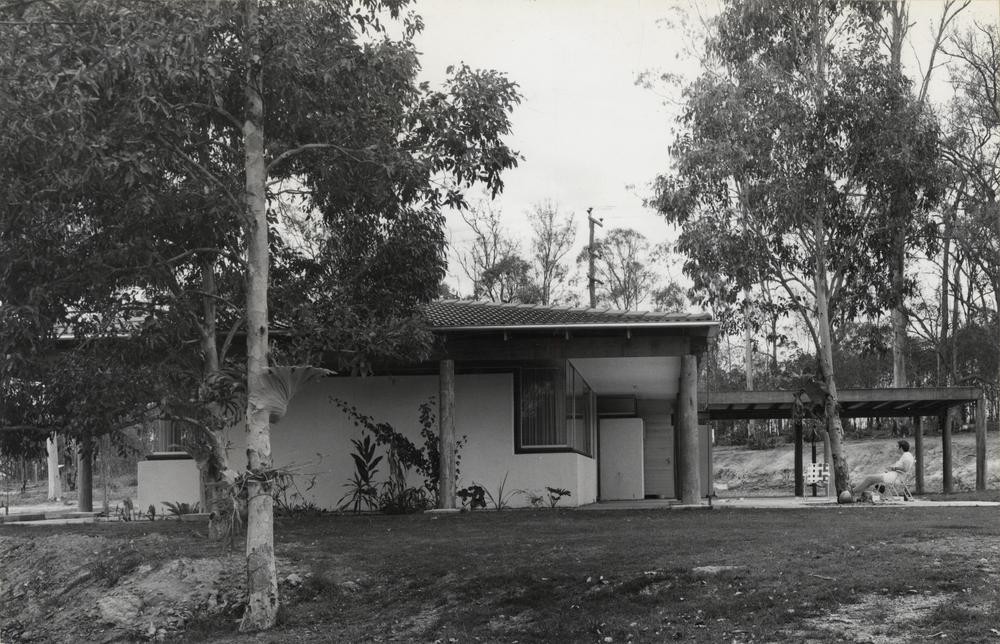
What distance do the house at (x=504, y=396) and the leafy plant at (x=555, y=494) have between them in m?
0.09

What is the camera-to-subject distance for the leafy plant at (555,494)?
54.3 feet

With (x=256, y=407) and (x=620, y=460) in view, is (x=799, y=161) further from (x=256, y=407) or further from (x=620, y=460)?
(x=256, y=407)

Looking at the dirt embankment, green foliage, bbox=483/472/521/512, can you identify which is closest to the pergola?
the dirt embankment

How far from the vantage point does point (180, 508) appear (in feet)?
55.4

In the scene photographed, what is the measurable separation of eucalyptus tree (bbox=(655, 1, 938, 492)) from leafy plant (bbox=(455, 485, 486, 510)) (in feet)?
24.4

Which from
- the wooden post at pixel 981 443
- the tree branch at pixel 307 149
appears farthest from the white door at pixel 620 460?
the tree branch at pixel 307 149

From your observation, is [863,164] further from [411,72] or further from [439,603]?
[439,603]

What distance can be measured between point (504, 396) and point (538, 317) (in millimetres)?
1372

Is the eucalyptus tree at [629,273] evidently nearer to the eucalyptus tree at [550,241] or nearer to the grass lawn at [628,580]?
the eucalyptus tree at [550,241]

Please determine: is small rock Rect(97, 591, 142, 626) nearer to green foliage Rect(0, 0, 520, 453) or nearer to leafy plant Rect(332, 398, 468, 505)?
green foliage Rect(0, 0, 520, 453)

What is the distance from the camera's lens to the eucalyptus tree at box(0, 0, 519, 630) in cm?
918

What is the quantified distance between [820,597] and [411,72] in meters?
6.44

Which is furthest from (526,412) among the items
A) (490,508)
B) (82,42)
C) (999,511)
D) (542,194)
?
(542,194)

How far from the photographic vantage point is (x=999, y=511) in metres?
14.2
